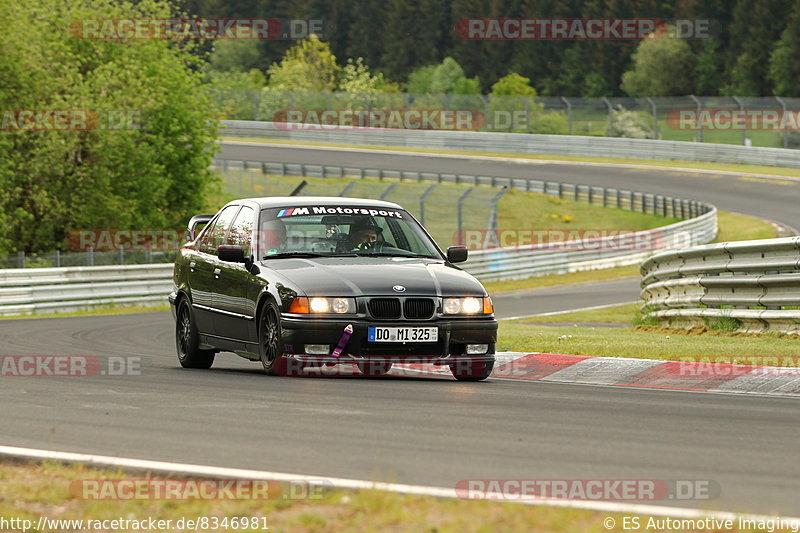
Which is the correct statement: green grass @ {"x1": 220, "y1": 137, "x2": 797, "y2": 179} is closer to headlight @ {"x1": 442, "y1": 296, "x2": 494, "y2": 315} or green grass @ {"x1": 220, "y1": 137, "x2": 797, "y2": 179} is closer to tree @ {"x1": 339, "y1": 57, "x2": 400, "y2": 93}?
tree @ {"x1": 339, "y1": 57, "x2": 400, "y2": 93}

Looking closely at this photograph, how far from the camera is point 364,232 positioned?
38.6ft

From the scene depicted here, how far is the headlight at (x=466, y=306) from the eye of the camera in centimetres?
1078

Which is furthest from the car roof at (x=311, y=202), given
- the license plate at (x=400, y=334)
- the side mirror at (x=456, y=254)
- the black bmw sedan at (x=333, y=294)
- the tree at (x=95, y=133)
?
the tree at (x=95, y=133)

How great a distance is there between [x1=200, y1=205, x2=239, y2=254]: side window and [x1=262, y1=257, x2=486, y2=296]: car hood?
53.3 inches

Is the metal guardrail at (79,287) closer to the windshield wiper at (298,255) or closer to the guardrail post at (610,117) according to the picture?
the windshield wiper at (298,255)

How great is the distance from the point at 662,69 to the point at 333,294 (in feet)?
298

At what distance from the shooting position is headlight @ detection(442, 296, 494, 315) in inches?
424

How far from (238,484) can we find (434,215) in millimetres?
37973

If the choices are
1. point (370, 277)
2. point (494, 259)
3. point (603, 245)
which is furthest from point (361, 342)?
point (603, 245)

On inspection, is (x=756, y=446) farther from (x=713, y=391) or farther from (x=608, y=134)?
(x=608, y=134)

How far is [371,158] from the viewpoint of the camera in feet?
211

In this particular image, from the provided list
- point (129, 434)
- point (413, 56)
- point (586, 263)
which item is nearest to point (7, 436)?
point (129, 434)

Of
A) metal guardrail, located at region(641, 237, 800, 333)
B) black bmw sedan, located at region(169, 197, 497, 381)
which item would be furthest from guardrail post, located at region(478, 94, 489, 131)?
black bmw sedan, located at region(169, 197, 497, 381)

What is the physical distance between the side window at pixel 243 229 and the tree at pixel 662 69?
88.1 metres
